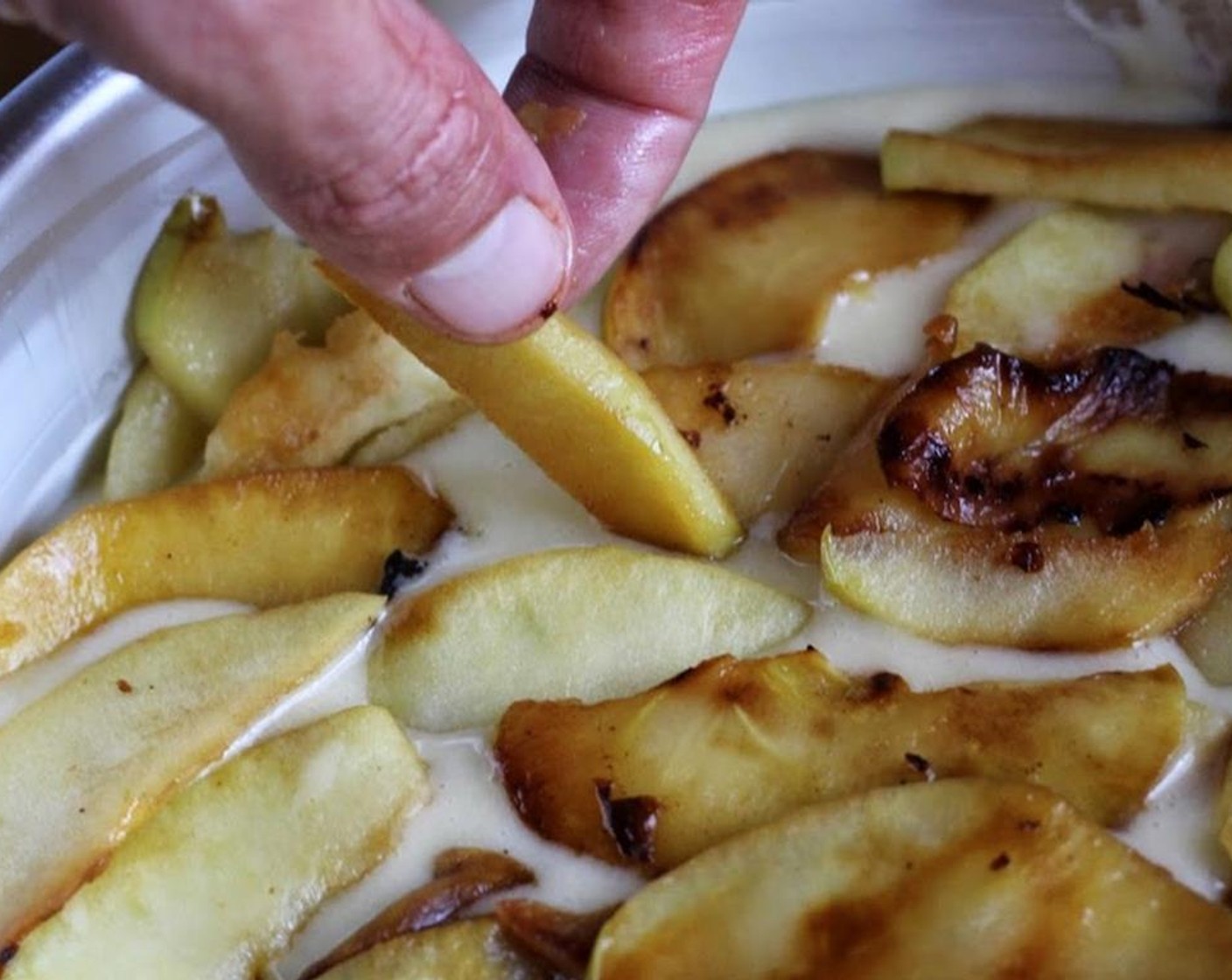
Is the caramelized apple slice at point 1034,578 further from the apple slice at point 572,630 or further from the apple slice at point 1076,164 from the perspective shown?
the apple slice at point 1076,164

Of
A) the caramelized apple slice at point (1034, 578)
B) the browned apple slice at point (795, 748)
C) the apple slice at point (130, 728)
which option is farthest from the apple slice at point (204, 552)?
the caramelized apple slice at point (1034, 578)

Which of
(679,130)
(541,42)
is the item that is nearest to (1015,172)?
(679,130)

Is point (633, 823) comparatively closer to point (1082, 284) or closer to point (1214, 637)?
point (1214, 637)

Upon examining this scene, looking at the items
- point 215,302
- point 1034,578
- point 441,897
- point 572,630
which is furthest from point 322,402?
point 1034,578

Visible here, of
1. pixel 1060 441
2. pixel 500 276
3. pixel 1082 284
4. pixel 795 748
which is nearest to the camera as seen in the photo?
pixel 500 276

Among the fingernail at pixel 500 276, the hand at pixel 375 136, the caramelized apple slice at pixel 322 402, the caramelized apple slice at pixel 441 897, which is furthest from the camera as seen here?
the caramelized apple slice at pixel 322 402

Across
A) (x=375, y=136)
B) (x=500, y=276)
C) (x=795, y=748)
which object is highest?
(x=375, y=136)

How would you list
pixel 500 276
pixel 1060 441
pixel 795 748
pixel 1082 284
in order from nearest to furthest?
pixel 500 276 < pixel 795 748 < pixel 1060 441 < pixel 1082 284
